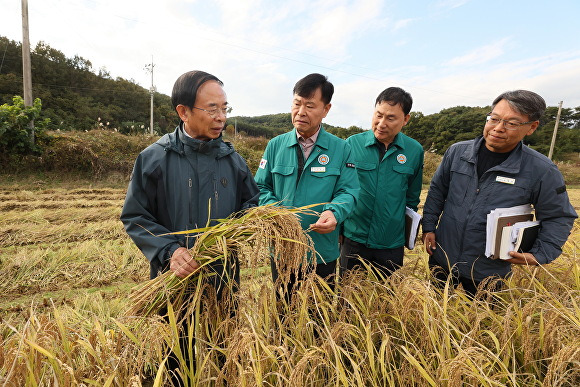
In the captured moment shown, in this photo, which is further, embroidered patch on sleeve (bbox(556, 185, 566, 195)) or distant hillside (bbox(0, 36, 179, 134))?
distant hillside (bbox(0, 36, 179, 134))

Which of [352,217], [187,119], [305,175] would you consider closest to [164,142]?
[187,119]

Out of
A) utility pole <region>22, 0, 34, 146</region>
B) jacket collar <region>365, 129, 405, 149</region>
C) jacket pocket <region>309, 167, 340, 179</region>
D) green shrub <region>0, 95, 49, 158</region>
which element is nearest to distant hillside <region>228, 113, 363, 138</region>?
utility pole <region>22, 0, 34, 146</region>

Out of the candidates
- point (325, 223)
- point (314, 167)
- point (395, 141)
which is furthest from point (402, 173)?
point (325, 223)

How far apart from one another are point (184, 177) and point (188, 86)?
1.50 feet

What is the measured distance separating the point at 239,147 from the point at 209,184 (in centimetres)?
1257

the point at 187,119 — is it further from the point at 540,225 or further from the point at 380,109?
the point at 540,225

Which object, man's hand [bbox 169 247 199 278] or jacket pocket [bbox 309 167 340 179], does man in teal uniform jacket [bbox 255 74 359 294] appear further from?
man's hand [bbox 169 247 199 278]

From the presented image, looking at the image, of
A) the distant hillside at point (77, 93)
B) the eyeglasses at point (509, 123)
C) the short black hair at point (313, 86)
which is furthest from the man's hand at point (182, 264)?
the distant hillside at point (77, 93)

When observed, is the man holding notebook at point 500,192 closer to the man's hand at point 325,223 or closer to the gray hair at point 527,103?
the gray hair at point 527,103

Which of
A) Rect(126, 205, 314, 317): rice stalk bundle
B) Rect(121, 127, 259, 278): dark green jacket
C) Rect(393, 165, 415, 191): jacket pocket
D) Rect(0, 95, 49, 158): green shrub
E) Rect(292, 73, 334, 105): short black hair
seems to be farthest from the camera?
Rect(0, 95, 49, 158): green shrub

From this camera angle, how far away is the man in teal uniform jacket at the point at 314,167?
1967mm

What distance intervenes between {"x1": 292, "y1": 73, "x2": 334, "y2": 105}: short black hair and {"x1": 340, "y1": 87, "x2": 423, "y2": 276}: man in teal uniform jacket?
0.52 meters

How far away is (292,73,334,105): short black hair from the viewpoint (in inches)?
76.3

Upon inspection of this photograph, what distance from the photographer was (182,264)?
131cm
